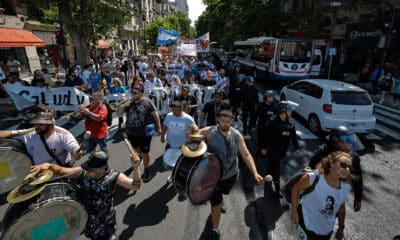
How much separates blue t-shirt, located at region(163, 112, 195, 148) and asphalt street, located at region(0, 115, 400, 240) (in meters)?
1.03

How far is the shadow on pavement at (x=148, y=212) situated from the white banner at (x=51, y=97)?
4743 millimetres

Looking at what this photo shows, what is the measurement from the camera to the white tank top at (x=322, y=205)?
2.42 meters

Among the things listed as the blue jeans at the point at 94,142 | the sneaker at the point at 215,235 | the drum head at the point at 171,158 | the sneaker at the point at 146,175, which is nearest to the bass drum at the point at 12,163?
the drum head at the point at 171,158

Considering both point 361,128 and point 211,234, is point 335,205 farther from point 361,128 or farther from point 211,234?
point 361,128

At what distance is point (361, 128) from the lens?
718 centimetres

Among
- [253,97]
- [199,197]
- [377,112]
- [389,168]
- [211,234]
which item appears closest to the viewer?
[199,197]

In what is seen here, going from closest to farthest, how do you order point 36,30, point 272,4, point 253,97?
point 253,97 → point 36,30 → point 272,4

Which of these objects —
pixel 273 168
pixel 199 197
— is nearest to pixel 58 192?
pixel 199 197

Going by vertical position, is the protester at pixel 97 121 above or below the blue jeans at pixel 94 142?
above

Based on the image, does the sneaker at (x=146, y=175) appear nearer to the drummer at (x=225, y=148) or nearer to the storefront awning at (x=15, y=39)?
the drummer at (x=225, y=148)

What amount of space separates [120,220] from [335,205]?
10.2 feet

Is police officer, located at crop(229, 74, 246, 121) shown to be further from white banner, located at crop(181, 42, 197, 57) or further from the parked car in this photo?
white banner, located at crop(181, 42, 197, 57)

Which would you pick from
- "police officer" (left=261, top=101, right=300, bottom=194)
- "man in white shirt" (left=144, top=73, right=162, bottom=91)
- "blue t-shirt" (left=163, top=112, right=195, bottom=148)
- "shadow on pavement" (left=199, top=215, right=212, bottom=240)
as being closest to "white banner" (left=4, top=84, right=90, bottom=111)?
"man in white shirt" (left=144, top=73, right=162, bottom=91)

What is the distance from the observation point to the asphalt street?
147 inches
